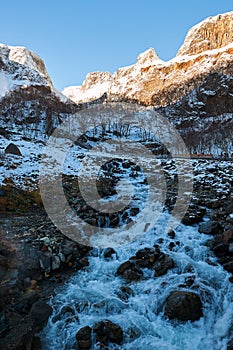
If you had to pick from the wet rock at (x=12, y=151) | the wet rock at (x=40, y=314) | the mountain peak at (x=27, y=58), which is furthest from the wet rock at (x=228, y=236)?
the mountain peak at (x=27, y=58)

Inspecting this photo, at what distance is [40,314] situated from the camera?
19.1 ft

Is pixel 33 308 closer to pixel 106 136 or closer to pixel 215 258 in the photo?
pixel 215 258

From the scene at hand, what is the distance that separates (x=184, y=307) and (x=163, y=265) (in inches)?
70.3

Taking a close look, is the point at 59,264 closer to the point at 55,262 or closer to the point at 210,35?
the point at 55,262

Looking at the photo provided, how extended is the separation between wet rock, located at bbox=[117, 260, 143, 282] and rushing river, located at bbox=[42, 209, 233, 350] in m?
0.18

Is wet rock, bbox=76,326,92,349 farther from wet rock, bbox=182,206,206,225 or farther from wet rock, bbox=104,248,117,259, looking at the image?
wet rock, bbox=182,206,206,225

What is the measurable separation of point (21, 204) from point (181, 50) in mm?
142512

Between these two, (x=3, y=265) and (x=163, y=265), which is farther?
(x=163, y=265)

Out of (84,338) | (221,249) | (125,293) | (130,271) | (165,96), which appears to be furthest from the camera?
(165,96)

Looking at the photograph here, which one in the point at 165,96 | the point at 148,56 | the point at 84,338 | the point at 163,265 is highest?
the point at 148,56

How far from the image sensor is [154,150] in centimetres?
4488

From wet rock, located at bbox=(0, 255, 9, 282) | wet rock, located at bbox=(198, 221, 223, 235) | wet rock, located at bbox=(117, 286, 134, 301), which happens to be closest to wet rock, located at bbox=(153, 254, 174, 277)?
wet rock, located at bbox=(117, 286, 134, 301)

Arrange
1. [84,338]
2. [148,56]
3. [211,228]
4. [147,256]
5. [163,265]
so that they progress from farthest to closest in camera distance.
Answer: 1. [148,56]
2. [211,228]
3. [147,256]
4. [163,265]
5. [84,338]

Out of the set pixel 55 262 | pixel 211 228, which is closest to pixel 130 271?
pixel 55 262
